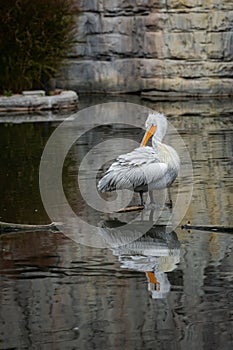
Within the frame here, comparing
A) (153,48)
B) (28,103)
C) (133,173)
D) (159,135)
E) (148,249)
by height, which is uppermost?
(159,135)

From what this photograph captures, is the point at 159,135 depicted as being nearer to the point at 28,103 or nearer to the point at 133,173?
the point at 133,173

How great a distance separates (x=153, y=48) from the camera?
17906 mm

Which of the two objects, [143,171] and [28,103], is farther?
[28,103]

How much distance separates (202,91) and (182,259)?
39.1 ft

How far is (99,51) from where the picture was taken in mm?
18641

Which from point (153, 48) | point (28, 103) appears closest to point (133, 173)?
point (28, 103)

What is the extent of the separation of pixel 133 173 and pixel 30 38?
369 inches

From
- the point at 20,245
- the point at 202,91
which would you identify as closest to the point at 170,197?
the point at 20,245

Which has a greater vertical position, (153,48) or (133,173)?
(133,173)

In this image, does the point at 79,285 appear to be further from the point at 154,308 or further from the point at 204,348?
the point at 204,348

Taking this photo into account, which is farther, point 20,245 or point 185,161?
point 185,161

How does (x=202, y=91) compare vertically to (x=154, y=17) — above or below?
below

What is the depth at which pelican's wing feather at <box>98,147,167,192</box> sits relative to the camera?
7281 millimetres

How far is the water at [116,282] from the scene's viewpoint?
4617mm
